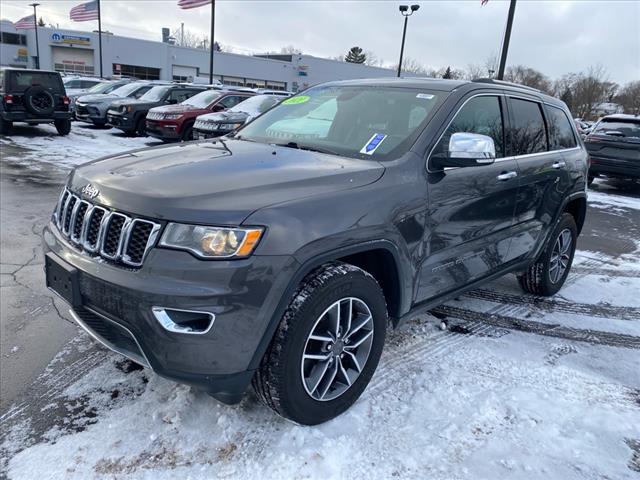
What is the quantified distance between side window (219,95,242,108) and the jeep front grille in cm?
1200

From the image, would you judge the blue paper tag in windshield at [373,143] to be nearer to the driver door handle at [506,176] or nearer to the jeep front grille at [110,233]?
the driver door handle at [506,176]

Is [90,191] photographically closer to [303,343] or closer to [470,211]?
[303,343]

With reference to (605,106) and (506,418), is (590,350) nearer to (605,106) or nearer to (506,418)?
(506,418)

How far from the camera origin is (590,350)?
3.75 m

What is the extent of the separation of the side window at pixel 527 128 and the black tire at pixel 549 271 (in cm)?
82

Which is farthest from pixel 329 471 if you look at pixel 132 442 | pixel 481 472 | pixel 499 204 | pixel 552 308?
pixel 552 308

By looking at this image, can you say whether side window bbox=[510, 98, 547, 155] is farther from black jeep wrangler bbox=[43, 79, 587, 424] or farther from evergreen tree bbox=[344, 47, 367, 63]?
evergreen tree bbox=[344, 47, 367, 63]

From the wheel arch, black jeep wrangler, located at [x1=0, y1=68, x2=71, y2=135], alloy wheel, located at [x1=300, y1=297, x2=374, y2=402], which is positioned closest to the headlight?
the wheel arch

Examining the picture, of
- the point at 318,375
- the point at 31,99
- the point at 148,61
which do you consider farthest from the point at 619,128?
the point at 148,61

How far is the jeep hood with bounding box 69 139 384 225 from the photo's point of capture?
7.16ft

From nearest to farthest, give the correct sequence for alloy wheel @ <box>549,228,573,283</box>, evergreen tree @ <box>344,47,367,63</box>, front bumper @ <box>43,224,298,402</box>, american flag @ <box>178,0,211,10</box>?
front bumper @ <box>43,224,298,402</box> < alloy wheel @ <box>549,228,573,283</box> < american flag @ <box>178,0,211,10</box> < evergreen tree @ <box>344,47,367,63</box>

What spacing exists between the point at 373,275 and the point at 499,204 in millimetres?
1261

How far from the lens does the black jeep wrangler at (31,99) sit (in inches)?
539

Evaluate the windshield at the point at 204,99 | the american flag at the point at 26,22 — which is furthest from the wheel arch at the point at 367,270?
the american flag at the point at 26,22
